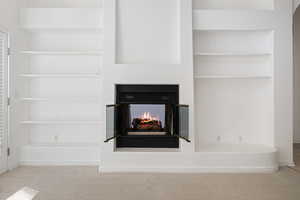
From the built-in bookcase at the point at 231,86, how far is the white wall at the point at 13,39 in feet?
9.30

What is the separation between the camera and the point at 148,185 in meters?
3.35

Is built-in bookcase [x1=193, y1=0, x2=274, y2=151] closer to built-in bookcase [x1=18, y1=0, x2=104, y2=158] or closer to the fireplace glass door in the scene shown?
the fireplace glass door

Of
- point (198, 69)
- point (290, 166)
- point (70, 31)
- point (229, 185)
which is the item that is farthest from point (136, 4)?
point (290, 166)

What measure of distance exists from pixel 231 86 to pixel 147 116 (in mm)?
1521

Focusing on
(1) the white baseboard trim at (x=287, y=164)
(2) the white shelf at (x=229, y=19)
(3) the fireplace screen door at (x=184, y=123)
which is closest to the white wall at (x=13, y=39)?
(3) the fireplace screen door at (x=184, y=123)

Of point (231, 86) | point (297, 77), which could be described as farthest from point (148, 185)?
point (297, 77)

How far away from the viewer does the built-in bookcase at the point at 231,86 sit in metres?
4.55

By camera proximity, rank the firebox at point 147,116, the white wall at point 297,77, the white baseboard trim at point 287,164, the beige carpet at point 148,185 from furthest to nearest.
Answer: the white wall at point 297,77, the white baseboard trim at point 287,164, the firebox at point 147,116, the beige carpet at point 148,185

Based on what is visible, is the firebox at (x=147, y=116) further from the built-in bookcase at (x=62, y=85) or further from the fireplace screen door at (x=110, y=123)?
the built-in bookcase at (x=62, y=85)

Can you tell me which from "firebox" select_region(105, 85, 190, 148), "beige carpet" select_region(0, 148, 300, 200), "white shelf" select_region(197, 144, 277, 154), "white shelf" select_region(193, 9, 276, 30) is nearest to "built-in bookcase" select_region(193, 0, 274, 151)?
"white shelf" select_region(197, 144, 277, 154)

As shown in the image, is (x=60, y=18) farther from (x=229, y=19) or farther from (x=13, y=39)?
(x=229, y=19)

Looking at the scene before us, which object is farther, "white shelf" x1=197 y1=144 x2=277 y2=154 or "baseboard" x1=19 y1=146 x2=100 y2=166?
"baseboard" x1=19 y1=146 x2=100 y2=166

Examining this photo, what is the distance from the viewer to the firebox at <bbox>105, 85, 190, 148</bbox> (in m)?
4.22

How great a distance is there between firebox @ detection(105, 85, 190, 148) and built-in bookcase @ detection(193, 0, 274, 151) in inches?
21.7
